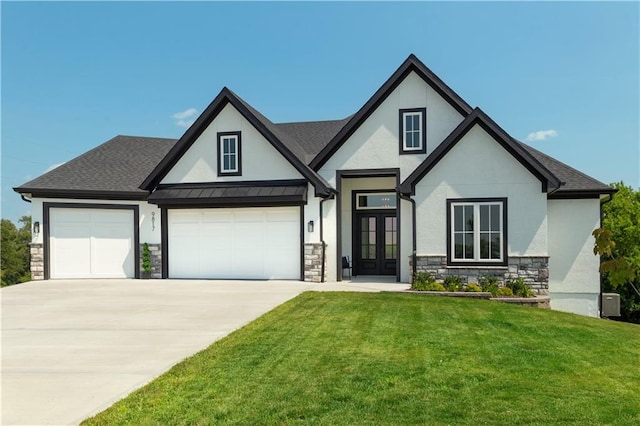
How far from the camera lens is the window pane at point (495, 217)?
Result: 14453 mm

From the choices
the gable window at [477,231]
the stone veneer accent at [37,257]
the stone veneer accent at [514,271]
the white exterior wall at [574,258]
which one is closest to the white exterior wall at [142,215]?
the stone veneer accent at [37,257]

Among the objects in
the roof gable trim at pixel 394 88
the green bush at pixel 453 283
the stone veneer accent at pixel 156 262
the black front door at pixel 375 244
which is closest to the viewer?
the green bush at pixel 453 283

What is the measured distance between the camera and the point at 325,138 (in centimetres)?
1995

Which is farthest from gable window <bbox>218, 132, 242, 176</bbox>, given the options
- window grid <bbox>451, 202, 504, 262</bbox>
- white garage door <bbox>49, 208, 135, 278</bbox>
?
window grid <bbox>451, 202, 504, 262</bbox>

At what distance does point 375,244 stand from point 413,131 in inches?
185

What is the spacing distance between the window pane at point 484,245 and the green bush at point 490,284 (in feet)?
2.34

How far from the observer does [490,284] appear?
1374 cm

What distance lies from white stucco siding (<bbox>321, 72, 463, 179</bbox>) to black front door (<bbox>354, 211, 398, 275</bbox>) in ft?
7.67

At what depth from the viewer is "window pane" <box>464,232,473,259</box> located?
14.5 metres

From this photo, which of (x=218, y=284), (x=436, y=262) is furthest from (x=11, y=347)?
(x=436, y=262)

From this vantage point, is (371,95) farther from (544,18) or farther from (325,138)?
(544,18)

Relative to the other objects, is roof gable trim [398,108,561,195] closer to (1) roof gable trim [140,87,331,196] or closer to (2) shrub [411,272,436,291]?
(2) shrub [411,272,436,291]

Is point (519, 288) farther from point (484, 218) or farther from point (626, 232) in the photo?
point (626, 232)

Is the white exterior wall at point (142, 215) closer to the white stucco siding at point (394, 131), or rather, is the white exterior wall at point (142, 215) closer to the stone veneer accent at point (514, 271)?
the white stucco siding at point (394, 131)
